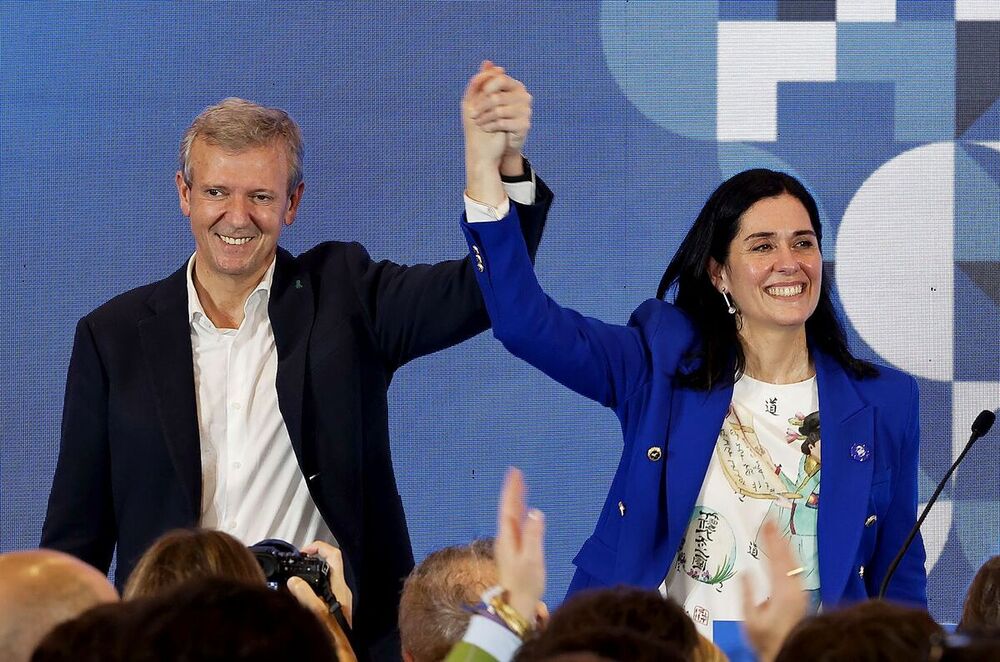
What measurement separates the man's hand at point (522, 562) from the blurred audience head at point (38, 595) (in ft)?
1.40

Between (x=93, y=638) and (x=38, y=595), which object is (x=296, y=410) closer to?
(x=38, y=595)

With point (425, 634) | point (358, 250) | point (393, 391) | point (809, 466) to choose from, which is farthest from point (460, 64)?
point (425, 634)

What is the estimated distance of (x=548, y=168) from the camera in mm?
4109

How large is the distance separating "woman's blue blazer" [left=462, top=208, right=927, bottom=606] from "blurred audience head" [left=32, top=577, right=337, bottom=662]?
4.40 feet

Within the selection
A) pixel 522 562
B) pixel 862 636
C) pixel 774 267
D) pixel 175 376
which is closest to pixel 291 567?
pixel 175 376

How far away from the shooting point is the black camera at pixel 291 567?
233 cm

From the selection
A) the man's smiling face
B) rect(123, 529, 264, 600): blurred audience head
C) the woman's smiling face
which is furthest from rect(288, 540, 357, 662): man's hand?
the woman's smiling face

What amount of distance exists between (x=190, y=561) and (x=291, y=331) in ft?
3.16

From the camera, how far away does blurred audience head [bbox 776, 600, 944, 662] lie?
50.8 inches

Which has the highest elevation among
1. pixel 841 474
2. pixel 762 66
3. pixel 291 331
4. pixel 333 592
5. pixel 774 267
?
pixel 762 66

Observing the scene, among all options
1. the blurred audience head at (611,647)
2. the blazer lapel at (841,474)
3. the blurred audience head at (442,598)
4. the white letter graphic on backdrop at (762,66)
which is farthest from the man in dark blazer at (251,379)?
the white letter graphic on backdrop at (762,66)

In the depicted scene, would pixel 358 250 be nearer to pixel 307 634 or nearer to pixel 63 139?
pixel 63 139

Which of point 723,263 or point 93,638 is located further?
point 723,263

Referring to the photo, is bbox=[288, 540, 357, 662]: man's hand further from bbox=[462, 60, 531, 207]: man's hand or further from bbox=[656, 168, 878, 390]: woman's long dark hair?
bbox=[656, 168, 878, 390]: woman's long dark hair
